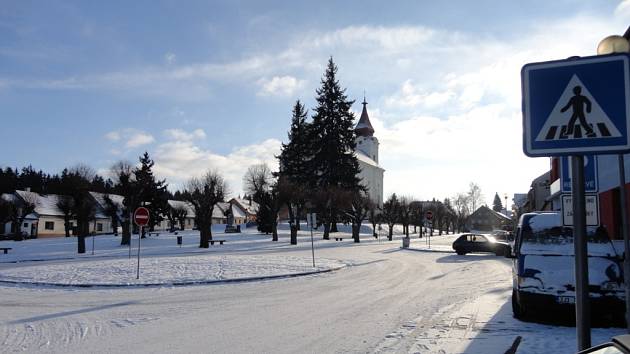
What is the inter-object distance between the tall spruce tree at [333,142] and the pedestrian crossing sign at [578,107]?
5930 centimetres

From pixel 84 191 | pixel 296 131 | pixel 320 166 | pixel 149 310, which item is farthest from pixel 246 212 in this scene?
pixel 149 310

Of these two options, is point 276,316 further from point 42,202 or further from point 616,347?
point 42,202

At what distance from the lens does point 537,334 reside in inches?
340

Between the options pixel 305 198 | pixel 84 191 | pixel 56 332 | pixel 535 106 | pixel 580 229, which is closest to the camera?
pixel 580 229

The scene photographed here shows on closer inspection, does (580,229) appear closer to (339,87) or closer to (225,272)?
(225,272)

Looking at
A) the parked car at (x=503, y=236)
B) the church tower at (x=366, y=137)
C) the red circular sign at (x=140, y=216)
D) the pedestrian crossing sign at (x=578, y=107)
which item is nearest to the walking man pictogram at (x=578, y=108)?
the pedestrian crossing sign at (x=578, y=107)

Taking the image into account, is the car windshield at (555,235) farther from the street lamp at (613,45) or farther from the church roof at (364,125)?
the church roof at (364,125)

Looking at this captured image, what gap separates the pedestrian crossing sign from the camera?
131 inches

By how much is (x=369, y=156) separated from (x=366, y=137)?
17.8 ft

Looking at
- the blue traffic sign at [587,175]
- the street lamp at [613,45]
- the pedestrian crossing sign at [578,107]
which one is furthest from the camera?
the blue traffic sign at [587,175]

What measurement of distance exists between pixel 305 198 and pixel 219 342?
172 ft

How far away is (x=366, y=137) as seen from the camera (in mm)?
117688

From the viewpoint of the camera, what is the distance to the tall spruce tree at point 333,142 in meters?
64.4

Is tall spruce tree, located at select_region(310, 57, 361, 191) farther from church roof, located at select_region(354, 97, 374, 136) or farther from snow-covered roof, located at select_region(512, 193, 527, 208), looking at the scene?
snow-covered roof, located at select_region(512, 193, 527, 208)
